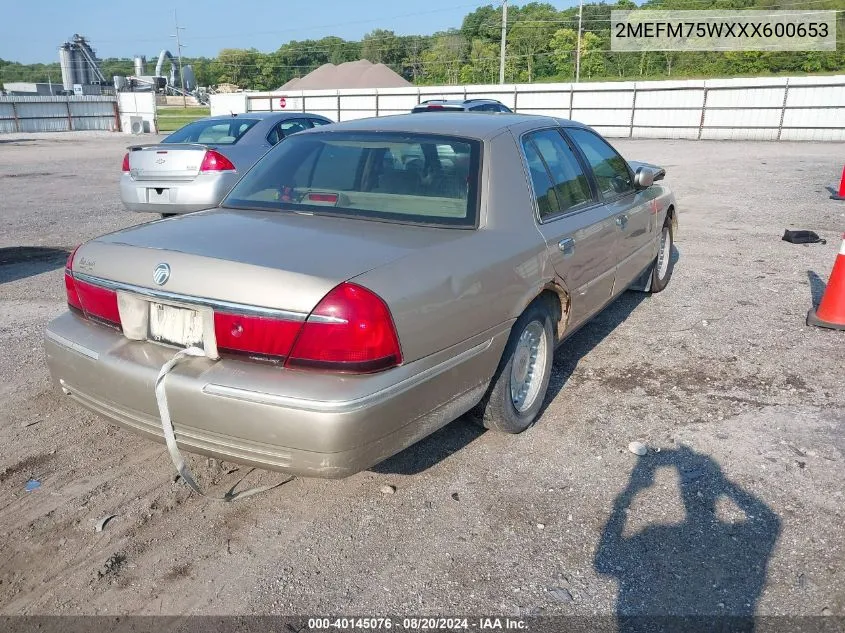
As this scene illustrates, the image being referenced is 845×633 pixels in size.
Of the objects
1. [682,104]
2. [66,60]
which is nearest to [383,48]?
[66,60]

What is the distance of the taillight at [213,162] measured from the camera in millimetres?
8180

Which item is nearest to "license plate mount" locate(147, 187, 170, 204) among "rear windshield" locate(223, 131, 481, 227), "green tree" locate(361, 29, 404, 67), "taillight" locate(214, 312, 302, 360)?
"rear windshield" locate(223, 131, 481, 227)

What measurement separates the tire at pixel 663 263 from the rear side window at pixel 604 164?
1.16 meters

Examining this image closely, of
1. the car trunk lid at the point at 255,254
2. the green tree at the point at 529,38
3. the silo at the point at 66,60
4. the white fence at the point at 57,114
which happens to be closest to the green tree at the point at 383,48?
the green tree at the point at 529,38

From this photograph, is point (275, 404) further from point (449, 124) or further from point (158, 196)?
point (158, 196)

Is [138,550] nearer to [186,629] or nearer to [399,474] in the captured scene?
[186,629]

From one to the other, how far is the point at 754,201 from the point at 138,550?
1127 centimetres

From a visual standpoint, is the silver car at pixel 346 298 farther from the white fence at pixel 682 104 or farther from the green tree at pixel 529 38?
the green tree at pixel 529 38

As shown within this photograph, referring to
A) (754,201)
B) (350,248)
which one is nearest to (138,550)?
(350,248)

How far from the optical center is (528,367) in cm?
369

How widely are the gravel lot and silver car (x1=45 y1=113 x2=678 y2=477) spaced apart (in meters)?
0.40

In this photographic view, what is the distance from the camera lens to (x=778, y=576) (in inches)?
99.7

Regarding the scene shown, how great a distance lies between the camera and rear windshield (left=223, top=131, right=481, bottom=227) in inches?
129

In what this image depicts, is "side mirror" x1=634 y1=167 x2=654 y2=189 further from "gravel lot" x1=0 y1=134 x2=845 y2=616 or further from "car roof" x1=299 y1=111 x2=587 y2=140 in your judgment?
"gravel lot" x1=0 y1=134 x2=845 y2=616
